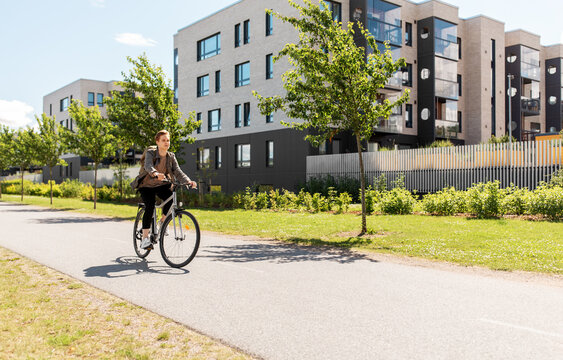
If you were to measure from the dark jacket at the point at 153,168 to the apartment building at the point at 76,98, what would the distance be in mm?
52880

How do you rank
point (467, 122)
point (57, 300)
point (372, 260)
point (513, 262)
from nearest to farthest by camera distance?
point (57, 300)
point (513, 262)
point (372, 260)
point (467, 122)

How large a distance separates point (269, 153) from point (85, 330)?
27.0m

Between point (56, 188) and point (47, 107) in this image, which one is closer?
point (56, 188)

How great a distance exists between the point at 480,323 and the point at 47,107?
238ft

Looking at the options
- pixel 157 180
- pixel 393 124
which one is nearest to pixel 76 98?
pixel 393 124

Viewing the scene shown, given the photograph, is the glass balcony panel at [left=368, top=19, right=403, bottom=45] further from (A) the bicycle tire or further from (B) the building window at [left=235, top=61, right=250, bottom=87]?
(A) the bicycle tire

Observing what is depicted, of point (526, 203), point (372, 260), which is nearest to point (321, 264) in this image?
point (372, 260)

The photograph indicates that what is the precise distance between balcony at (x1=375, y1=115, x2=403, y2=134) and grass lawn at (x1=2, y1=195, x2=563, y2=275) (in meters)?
16.8

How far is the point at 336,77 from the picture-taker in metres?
10.8

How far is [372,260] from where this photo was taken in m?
7.83

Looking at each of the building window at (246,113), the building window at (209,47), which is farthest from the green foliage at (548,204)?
the building window at (209,47)

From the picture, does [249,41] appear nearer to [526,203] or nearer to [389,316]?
[526,203]

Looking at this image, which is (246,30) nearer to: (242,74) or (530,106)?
(242,74)

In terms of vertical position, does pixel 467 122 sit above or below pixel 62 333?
above
